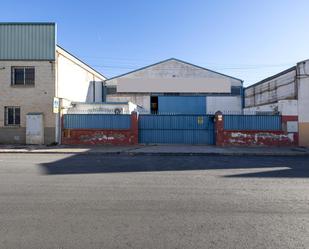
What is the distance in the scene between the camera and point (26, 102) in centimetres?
2195

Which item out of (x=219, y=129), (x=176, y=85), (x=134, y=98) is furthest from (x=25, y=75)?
(x=176, y=85)

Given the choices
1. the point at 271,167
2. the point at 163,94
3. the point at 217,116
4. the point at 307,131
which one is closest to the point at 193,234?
the point at 271,167

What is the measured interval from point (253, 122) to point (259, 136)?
3.32 feet

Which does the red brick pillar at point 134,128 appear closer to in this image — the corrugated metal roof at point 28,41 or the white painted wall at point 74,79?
the white painted wall at point 74,79

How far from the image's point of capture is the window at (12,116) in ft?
72.4

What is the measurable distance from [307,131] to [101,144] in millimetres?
13763

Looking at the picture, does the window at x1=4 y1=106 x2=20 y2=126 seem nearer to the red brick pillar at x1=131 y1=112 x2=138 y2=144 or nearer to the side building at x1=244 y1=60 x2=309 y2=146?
the red brick pillar at x1=131 y1=112 x2=138 y2=144

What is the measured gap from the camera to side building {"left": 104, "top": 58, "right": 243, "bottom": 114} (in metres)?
37.2

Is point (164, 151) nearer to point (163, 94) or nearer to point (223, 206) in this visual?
point (223, 206)

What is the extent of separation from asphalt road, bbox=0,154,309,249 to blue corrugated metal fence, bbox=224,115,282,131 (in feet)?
38.3

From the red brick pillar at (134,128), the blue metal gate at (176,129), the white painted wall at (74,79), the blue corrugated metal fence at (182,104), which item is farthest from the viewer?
the blue corrugated metal fence at (182,104)

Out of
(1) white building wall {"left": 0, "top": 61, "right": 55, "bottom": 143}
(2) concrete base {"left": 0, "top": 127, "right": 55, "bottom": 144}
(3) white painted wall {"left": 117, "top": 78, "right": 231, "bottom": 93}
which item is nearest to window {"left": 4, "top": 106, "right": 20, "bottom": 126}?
(1) white building wall {"left": 0, "top": 61, "right": 55, "bottom": 143}

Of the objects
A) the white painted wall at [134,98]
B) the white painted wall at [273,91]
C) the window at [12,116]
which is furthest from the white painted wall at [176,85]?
the window at [12,116]

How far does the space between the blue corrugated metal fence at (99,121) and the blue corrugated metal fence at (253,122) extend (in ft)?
22.3
